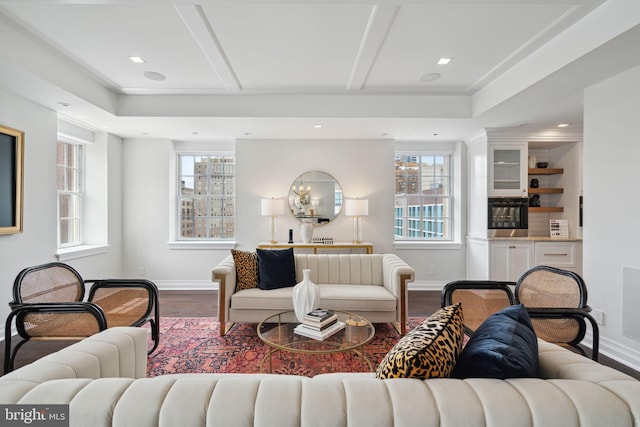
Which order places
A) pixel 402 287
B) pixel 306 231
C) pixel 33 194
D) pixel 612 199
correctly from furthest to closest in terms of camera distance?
pixel 306 231 < pixel 33 194 < pixel 402 287 < pixel 612 199

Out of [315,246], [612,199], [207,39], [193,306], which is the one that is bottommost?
[193,306]

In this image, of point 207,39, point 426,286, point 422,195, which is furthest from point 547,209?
point 207,39

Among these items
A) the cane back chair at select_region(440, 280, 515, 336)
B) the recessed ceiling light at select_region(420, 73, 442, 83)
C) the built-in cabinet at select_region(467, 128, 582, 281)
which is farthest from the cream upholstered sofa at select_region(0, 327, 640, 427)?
the built-in cabinet at select_region(467, 128, 582, 281)

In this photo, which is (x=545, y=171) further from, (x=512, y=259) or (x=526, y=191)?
(x=512, y=259)

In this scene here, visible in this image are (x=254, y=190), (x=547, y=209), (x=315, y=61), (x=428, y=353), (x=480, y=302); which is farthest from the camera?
(x=254, y=190)

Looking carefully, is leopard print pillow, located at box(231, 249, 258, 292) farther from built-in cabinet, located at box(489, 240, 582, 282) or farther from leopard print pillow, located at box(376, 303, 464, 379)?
built-in cabinet, located at box(489, 240, 582, 282)

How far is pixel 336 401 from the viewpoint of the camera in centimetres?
77

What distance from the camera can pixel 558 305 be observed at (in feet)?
7.32

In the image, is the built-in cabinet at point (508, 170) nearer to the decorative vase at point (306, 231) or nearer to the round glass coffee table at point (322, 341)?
the decorative vase at point (306, 231)

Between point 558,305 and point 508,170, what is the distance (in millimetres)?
2699

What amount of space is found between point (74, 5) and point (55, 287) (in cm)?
197

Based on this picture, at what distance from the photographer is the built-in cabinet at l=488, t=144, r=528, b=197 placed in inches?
173

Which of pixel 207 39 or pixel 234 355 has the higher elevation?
pixel 207 39

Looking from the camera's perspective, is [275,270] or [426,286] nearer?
[275,270]
